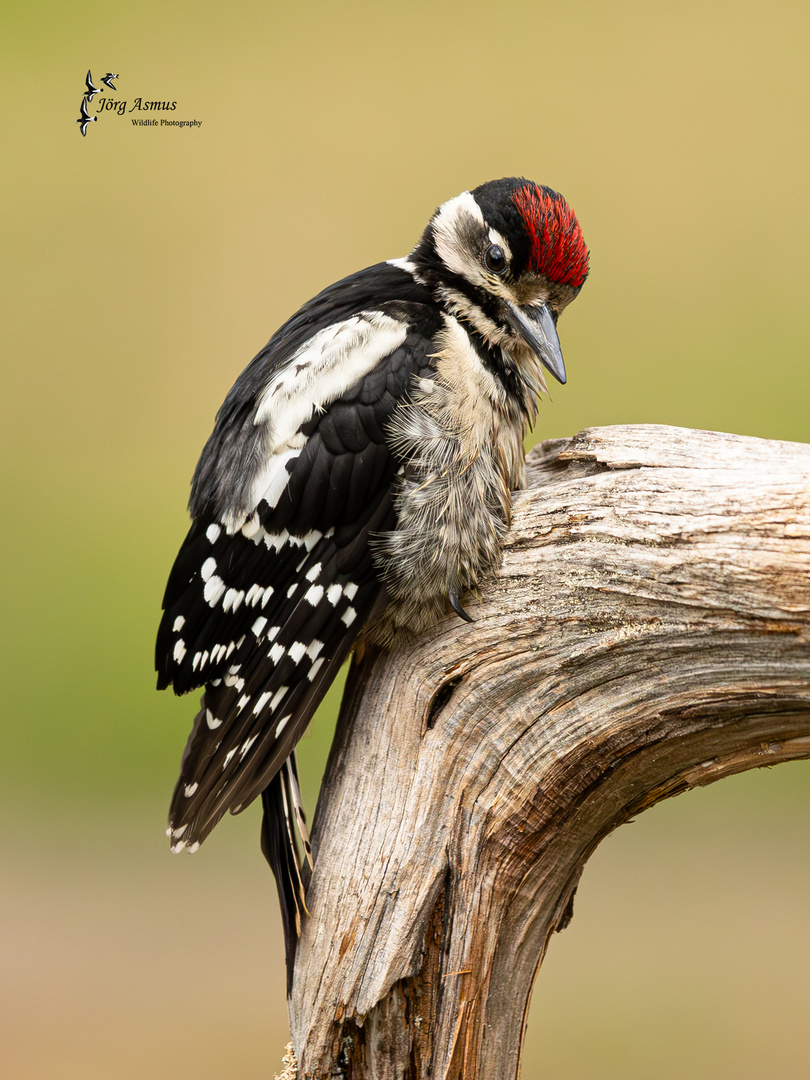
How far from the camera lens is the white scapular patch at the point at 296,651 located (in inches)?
53.4

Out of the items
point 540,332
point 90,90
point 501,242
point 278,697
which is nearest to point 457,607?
point 278,697

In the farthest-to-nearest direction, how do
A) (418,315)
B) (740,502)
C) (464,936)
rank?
(418,315) → (464,936) → (740,502)

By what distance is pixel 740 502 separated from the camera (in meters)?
1.11

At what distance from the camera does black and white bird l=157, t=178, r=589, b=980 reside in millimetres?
1346

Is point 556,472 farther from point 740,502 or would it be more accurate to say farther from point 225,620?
point 225,620

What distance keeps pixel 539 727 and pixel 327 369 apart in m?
0.58

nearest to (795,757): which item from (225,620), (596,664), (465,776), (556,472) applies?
(596,664)

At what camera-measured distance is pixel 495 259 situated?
4.78 ft

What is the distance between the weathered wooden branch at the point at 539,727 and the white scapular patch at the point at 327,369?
30 centimetres

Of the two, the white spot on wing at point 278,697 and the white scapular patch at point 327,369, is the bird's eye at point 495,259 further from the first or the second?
the white spot on wing at point 278,697

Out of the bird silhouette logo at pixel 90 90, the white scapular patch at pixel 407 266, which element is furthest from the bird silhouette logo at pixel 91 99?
the white scapular patch at pixel 407 266

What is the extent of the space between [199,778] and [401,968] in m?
0.40

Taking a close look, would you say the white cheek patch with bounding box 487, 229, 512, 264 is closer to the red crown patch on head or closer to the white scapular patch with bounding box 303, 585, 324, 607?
the red crown patch on head

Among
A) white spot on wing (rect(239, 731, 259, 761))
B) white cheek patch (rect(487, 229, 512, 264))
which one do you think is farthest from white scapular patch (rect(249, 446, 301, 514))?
white cheek patch (rect(487, 229, 512, 264))
